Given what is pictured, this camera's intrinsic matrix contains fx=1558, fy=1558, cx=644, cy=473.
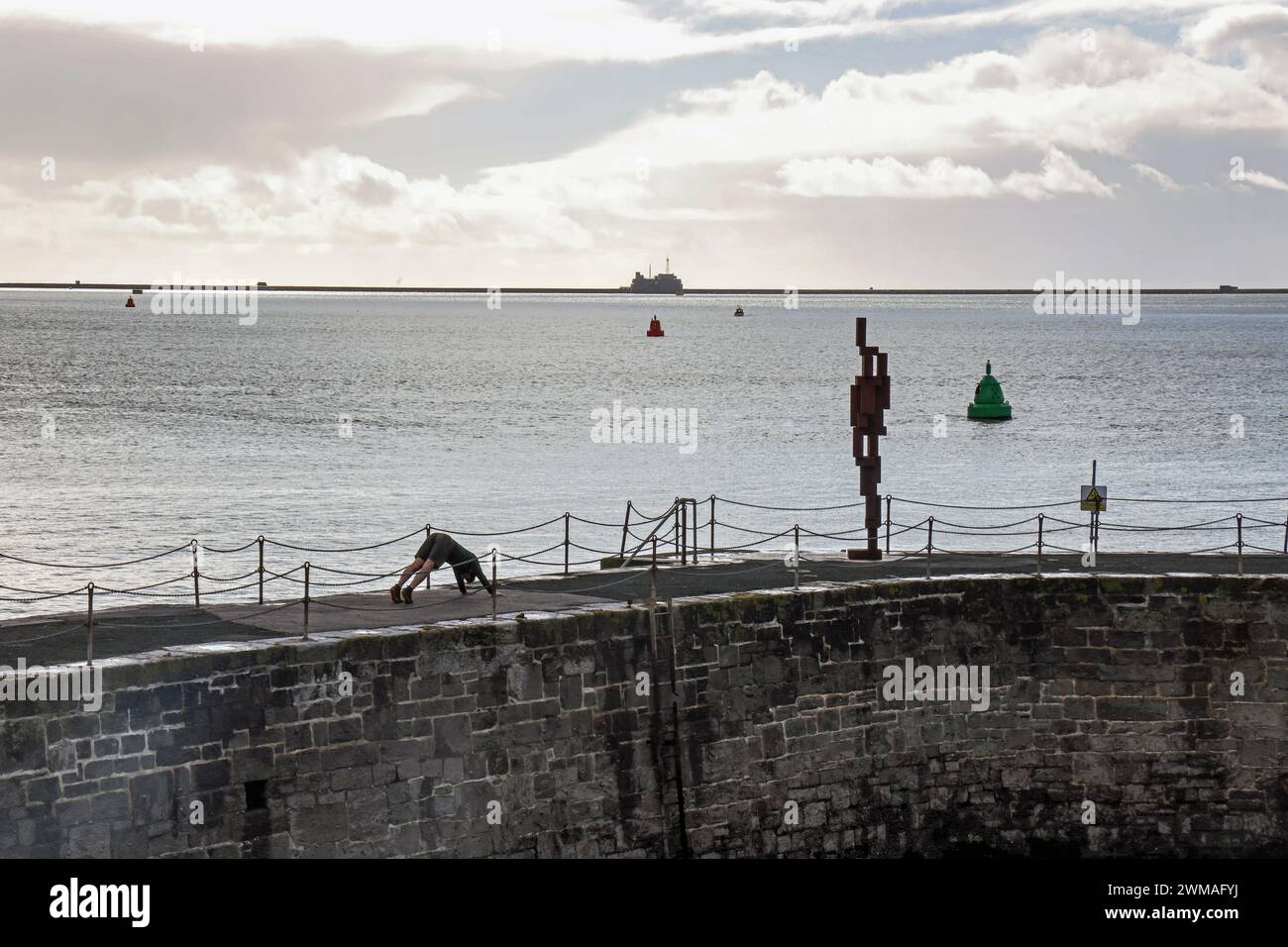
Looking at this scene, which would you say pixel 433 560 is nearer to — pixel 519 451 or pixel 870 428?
pixel 870 428

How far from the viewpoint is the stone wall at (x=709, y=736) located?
14609 millimetres

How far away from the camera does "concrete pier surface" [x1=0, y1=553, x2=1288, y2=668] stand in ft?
53.6

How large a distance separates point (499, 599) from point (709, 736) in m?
3.02

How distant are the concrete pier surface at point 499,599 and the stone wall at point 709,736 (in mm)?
930

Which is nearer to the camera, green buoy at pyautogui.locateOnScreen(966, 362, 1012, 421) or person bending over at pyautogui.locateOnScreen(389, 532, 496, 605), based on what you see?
person bending over at pyautogui.locateOnScreen(389, 532, 496, 605)

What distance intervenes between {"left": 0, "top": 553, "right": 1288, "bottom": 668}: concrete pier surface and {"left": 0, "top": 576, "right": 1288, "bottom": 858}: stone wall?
0.93 metres

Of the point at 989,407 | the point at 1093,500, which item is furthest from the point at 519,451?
the point at 1093,500

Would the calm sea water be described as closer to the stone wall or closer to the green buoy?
the green buoy

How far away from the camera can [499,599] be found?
61.1 feet

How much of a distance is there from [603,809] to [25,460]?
145 ft

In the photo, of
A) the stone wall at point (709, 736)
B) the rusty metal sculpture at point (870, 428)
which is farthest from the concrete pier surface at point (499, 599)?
the stone wall at point (709, 736)

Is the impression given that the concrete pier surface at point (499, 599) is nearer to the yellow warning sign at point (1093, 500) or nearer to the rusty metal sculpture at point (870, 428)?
the rusty metal sculpture at point (870, 428)

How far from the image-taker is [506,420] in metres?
75.6

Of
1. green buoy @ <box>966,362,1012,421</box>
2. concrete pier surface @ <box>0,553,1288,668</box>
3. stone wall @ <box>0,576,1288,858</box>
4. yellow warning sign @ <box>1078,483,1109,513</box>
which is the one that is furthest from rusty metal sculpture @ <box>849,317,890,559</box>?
green buoy @ <box>966,362,1012,421</box>
